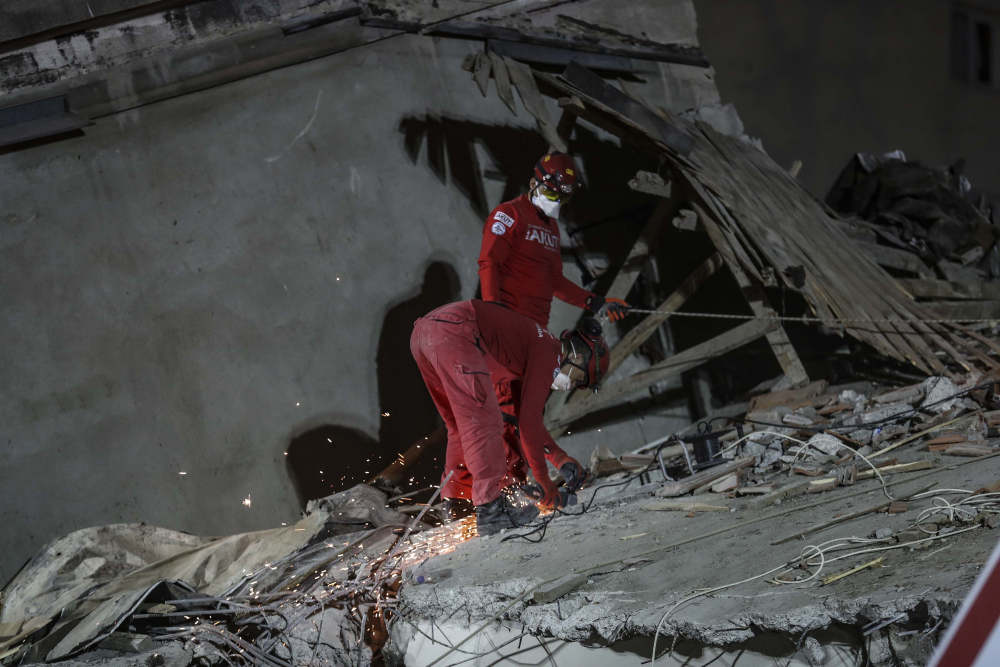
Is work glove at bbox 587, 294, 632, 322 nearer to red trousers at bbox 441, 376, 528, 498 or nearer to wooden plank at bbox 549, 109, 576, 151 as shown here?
red trousers at bbox 441, 376, 528, 498

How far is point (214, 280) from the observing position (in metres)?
5.07

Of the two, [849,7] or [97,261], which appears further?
[849,7]

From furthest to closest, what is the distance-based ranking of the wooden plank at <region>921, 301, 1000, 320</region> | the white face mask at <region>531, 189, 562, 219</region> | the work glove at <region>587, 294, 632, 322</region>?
1. the wooden plank at <region>921, 301, 1000, 320</region>
2. the work glove at <region>587, 294, 632, 322</region>
3. the white face mask at <region>531, 189, 562, 219</region>

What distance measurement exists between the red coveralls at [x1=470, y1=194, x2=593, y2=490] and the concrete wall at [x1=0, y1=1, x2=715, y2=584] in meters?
1.11

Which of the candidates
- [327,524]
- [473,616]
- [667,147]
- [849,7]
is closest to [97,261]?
[327,524]

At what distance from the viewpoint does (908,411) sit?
14.8ft

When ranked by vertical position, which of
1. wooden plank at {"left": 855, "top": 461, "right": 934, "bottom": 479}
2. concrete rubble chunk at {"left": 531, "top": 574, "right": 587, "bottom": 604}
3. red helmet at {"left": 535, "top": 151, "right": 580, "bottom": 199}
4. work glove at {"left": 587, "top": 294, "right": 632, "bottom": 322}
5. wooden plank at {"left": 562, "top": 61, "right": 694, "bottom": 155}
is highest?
wooden plank at {"left": 562, "top": 61, "right": 694, "bottom": 155}

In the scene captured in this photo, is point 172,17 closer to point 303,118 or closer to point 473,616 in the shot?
point 303,118

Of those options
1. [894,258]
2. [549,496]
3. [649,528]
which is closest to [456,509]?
[549,496]

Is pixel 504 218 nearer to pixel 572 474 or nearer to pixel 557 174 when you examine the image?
pixel 557 174

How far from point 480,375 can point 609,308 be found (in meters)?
1.35

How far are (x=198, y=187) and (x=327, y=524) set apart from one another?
2431 mm

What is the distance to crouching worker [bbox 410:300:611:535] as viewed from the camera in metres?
3.70

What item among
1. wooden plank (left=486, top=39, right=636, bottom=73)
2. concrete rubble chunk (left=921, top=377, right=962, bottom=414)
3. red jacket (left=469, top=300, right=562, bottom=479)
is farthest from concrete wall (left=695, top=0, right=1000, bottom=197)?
red jacket (left=469, top=300, right=562, bottom=479)
